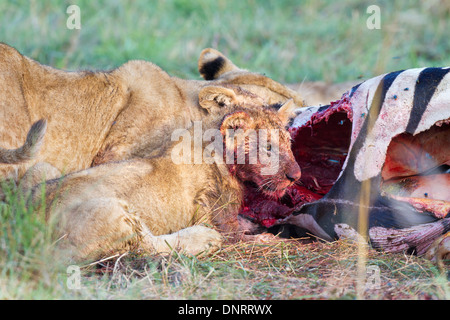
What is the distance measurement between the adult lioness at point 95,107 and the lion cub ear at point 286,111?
0.14 m

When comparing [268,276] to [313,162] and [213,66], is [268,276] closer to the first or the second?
[313,162]

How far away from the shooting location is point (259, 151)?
3.58 metres

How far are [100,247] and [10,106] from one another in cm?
140

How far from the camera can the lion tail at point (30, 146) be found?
3.17m

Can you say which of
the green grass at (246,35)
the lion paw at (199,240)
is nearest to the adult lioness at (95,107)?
the lion paw at (199,240)

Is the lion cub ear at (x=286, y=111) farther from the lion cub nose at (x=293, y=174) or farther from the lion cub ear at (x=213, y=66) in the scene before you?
the lion cub ear at (x=213, y=66)

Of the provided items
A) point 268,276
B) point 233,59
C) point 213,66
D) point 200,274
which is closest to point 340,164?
point 268,276

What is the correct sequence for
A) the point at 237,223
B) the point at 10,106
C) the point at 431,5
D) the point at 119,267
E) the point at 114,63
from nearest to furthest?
1. the point at 119,267
2. the point at 237,223
3. the point at 10,106
4. the point at 114,63
5. the point at 431,5

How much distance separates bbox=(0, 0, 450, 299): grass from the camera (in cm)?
272

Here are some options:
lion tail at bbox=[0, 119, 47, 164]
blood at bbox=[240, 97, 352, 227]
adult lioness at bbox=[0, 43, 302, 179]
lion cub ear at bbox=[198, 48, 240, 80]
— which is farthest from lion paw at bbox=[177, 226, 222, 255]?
lion cub ear at bbox=[198, 48, 240, 80]

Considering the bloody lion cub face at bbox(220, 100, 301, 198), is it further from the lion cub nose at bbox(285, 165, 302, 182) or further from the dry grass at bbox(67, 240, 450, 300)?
the dry grass at bbox(67, 240, 450, 300)
